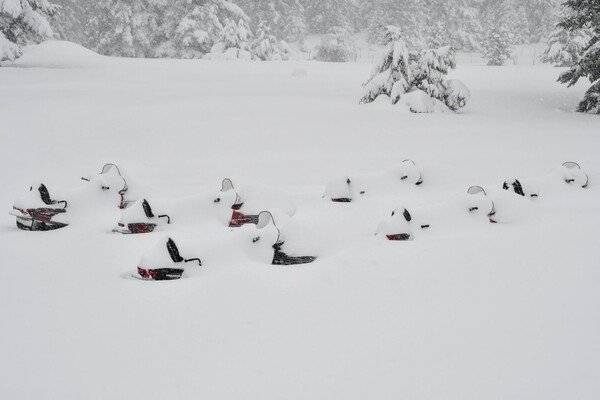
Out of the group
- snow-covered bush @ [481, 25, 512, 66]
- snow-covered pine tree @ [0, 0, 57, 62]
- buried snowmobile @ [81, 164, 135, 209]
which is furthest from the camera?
snow-covered bush @ [481, 25, 512, 66]

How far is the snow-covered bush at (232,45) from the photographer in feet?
91.2

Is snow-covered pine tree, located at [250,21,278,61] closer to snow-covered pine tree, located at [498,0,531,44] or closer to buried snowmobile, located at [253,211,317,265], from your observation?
buried snowmobile, located at [253,211,317,265]

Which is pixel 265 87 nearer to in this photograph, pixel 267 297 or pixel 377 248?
Answer: pixel 377 248

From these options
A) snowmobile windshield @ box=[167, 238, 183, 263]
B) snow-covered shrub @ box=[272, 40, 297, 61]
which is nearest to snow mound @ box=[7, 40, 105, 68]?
snow-covered shrub @ box=[272, 40, 297, 61]

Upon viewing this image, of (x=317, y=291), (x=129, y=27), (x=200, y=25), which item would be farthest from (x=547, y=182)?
(x=129, y=27)

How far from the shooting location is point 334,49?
4859cm

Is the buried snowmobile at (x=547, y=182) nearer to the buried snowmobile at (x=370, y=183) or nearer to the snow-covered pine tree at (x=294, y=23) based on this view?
the buried snowmobile at (x=370, y=183)

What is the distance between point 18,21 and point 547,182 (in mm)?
20936

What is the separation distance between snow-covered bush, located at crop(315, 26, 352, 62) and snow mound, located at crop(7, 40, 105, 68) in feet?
102

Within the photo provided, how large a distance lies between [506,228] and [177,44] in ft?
107

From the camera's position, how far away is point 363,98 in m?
14.0

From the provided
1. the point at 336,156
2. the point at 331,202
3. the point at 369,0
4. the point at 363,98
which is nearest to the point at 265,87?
the point at 363,98

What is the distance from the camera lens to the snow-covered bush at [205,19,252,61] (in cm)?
2780

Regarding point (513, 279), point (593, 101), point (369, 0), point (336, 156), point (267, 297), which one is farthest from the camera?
point (369, 0)
